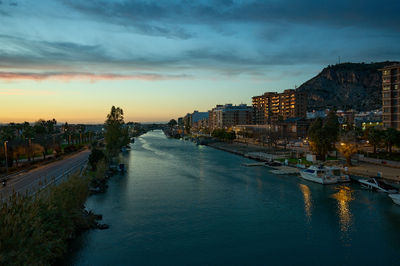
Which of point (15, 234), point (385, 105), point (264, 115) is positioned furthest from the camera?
point (264, 115)

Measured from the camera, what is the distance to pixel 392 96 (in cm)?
6888

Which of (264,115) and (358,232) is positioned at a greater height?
(264,115)

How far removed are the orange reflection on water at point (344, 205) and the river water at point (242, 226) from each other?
3.1 inches

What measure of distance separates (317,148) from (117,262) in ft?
145

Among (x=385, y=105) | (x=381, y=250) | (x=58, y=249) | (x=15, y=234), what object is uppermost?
(x=385, y=105)

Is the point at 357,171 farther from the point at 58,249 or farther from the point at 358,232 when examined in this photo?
the point at 58,249

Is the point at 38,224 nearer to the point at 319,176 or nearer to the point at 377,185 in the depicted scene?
the point at 377,185

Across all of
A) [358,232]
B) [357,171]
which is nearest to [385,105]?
[357,171]

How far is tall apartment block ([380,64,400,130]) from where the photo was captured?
67812 mm

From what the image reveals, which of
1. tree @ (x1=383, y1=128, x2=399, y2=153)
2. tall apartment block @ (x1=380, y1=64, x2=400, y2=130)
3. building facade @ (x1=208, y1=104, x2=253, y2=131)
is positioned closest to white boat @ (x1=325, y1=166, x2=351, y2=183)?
tree @ (x1=383, y1=128, x2=399, y2=153)

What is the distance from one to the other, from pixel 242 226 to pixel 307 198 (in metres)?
12.5

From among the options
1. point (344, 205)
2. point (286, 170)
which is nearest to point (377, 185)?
point (344, 205)

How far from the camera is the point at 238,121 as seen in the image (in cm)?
18738

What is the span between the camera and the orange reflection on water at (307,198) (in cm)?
3019
